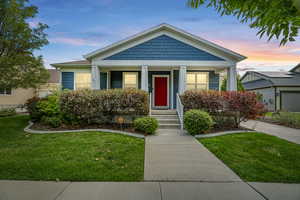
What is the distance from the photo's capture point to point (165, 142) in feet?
18.5

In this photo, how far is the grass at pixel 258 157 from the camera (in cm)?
329

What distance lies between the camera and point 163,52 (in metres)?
9.55

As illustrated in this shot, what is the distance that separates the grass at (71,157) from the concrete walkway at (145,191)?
0.75ft

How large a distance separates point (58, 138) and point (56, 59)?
16.6 meters

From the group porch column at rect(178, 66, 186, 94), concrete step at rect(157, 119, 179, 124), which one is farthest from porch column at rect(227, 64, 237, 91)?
concrete step at rect(157, 119, 179, 124)

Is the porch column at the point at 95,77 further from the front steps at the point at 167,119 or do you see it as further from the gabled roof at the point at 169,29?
the front steps at the point at 167,119

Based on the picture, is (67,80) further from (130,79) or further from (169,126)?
(169,126)

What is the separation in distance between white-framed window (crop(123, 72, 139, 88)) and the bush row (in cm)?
432

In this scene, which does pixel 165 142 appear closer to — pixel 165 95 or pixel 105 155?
pixel 105 155

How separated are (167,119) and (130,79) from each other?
4.51 meters

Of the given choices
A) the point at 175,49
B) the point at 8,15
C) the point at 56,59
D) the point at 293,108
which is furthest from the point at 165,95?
the point at 293,108

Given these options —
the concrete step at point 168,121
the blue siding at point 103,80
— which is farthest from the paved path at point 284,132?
the blue siding at point 103,80

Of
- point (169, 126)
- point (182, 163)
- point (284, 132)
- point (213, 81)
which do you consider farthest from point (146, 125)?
point (284, 132)

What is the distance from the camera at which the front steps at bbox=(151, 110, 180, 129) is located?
783cm
